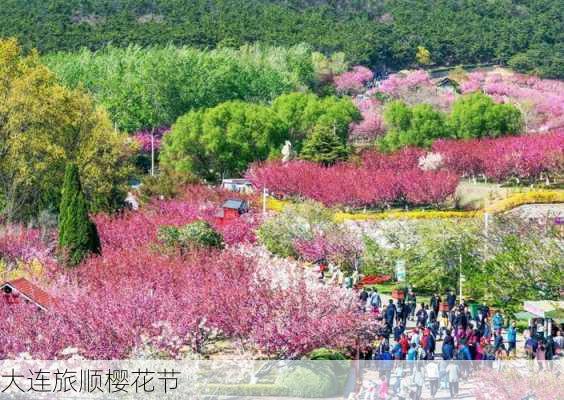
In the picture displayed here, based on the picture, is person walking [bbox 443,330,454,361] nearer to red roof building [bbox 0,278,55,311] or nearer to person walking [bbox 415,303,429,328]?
person walking [bbox 415,303,429,328]

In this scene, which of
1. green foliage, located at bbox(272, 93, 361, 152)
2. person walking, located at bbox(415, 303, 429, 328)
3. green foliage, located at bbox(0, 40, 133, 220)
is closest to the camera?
person walking, located at bbox(415, 303, 429, 328)

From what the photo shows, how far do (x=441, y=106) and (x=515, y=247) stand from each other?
60097 millimetres

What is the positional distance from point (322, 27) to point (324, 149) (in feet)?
212

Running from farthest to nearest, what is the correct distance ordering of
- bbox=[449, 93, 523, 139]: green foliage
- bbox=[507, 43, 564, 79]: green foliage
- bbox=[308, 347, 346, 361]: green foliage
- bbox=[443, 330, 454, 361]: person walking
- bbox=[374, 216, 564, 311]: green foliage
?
1. bbox=[507, 43, 564, 79]: green foliage
2. bbox=[449, 93, 523, 139]: green foliage
3. bbox=[374, 216, 564, 311]: green foliage
4. bbox=[308, 347, 346, 361]: green foliage
5. bbox=[443, 330, 454, 361]: person walking

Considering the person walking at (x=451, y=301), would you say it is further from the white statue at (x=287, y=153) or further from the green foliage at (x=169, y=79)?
the green foliage at (x=169, y=79)

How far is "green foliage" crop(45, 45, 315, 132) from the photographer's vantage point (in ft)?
266

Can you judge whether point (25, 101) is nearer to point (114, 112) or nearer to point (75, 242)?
point (75, 242)

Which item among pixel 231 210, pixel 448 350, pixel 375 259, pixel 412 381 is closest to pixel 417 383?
pixel 412 381

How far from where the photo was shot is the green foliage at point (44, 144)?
45188 millimetres

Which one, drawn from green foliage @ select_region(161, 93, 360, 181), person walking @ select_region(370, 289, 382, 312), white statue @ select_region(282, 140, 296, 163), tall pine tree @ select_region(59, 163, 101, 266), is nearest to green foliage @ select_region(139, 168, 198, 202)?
green foliage @ select_region(161, 93, 360, 181)

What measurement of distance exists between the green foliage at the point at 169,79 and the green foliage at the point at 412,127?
13390 millimetres

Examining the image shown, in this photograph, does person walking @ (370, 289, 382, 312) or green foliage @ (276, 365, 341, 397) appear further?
person walking @ (370, 289, 382, 312)

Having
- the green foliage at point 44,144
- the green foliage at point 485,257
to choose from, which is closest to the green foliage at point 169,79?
the green foliage at point 44,144

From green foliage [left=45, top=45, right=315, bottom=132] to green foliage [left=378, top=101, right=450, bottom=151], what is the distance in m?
13.4
